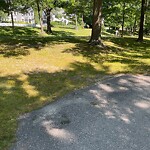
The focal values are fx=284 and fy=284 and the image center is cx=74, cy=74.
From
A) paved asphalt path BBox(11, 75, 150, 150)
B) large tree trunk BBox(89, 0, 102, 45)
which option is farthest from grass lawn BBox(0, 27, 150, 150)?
large tree trunk BBox(89, 0, 102, 45)

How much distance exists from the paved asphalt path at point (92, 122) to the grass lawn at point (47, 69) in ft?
1.82

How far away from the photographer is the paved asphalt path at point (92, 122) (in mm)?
6836

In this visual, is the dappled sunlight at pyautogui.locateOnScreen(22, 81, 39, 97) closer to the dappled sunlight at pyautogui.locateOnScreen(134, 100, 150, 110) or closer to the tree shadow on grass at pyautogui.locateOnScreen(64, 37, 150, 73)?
the dappled sunlight at pyautogui.locateOnScreen(134, 100, 150, 110)

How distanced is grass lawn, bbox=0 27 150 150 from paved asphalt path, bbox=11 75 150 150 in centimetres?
55

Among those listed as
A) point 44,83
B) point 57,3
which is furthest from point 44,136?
point 57,3

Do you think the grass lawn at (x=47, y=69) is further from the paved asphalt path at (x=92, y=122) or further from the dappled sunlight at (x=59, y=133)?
the dappled sunlight at (x=59, y=133)

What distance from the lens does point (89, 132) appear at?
7.36m

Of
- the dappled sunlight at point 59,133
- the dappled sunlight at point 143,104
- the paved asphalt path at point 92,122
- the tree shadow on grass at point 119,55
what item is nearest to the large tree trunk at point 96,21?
the tree shadow on grass at point 119,55

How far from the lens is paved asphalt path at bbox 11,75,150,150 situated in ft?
22.4

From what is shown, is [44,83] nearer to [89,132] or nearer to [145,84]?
[145,84]

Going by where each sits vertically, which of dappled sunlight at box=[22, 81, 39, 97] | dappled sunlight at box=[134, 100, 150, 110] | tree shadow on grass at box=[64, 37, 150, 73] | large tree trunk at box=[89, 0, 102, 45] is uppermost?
large tree trunk at box=[89, 0, 102, 45]

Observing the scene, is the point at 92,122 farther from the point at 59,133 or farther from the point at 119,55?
the point at 119,55

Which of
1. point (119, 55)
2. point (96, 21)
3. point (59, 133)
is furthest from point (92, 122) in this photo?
point (96, 21)

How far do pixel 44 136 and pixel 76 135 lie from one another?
81 centimetres
